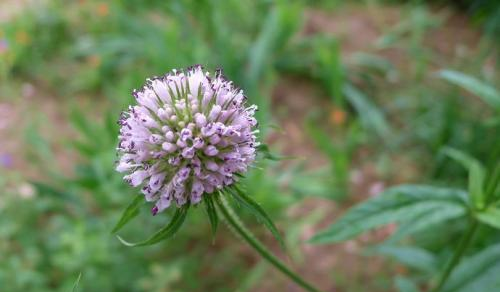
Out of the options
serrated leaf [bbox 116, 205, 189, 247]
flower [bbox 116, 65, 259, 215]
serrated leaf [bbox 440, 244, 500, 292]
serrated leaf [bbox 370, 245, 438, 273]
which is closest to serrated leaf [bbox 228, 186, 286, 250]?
flower [bbox 116, 65, 259, 215]

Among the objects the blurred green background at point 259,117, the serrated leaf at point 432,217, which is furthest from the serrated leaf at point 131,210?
the serrated leaf at point 432,217

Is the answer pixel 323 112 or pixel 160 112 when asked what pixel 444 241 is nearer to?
pixel 323 112

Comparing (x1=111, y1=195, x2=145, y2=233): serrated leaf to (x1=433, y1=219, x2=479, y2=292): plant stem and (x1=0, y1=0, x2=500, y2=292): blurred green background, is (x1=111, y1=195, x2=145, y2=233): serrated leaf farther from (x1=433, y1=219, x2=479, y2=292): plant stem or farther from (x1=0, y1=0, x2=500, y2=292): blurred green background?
(x1=433, y1=219, x2=479, y2=292): plant stem

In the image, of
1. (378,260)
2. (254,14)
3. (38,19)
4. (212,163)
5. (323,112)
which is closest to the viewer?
(212,163)

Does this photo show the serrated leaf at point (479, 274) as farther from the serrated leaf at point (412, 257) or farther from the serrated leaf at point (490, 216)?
the serrated leaf at point (412, 257)

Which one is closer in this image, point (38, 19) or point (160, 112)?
point (160, 112)

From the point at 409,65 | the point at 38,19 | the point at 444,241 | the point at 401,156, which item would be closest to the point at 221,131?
the point at 444,241

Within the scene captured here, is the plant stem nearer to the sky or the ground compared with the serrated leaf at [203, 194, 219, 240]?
nearer to the ground
